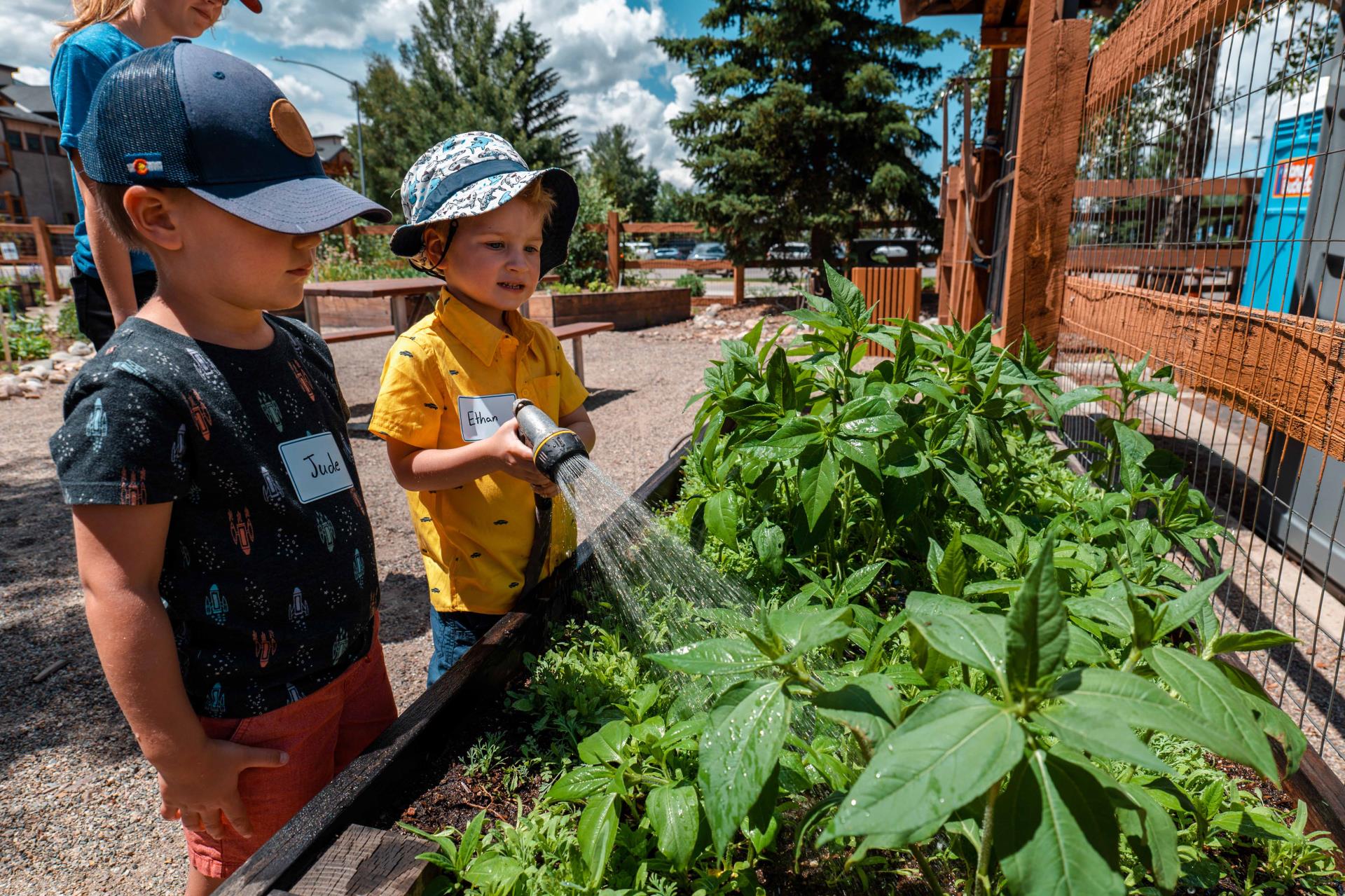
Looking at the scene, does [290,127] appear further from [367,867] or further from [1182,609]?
[1182,609]

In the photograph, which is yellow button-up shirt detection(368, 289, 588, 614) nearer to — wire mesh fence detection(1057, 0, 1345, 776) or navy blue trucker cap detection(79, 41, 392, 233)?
navy blue trucker cap detection(79, 41, 392, 233)

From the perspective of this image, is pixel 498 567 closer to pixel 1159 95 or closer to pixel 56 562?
pixel 1159 95

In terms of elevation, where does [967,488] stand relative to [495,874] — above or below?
above

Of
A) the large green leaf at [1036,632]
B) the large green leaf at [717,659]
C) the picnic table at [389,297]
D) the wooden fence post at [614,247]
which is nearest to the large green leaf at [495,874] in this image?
the large green leaf at [717,659]

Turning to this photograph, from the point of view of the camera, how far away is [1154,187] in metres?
3.11

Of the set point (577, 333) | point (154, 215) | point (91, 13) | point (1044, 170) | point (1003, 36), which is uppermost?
point (1003, 36)

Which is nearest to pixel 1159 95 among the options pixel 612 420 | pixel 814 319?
pixel 814 319

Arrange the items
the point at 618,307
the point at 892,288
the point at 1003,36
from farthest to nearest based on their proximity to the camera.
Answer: the point at 618,307 < the point at 892,288 < the point at 1003,36

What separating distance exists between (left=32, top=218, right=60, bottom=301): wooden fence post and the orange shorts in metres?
16.0

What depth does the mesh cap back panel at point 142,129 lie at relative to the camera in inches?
44.4

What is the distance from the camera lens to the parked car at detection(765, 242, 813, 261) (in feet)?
54.8

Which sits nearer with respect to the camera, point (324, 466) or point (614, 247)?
point (324, 466)

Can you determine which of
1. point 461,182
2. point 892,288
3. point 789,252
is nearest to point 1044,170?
point 461,182

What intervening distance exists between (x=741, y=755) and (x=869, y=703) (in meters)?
0.15
